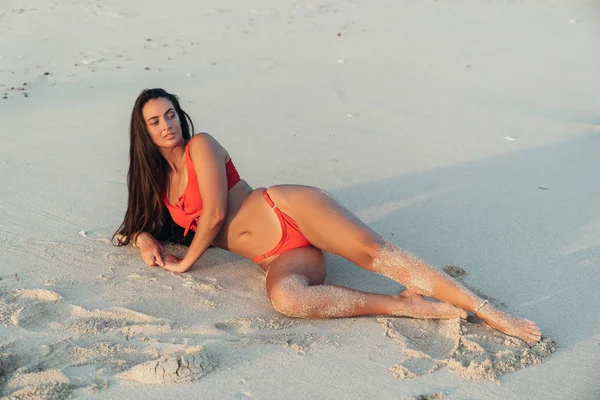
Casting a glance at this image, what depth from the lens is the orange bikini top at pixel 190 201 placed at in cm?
376

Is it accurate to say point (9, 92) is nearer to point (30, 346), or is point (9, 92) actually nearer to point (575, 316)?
point (30, 346)

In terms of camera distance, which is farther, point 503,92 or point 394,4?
point 394,4

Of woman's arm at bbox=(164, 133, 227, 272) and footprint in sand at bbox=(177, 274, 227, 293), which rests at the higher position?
woman's arm at bbox=(164, 133, 227, 272)

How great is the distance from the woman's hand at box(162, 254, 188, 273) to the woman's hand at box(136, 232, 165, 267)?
0.07 feet

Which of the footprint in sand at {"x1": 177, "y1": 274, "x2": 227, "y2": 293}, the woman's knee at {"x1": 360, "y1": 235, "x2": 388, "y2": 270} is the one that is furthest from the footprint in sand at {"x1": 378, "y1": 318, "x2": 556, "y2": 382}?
the footprint in sand at {"x1": 177, "y1": 274, "x2": 227, "y2": 293}

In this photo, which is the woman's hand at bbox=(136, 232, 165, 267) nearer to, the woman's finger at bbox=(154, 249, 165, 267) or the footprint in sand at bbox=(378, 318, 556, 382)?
the woman's finger at bbox=(154, 249, 165, 267)

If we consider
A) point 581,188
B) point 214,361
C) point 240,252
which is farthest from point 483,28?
point 214,361

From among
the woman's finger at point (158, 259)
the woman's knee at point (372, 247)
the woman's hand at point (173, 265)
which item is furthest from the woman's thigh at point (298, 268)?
the woman's finger at point (158, 259)

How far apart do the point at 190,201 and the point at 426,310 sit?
1.32 metres

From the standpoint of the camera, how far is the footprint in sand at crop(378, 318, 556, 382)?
296 cm

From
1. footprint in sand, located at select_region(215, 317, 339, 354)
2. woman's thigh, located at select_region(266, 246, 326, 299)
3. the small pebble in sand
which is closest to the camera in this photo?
footprint in sand, located at select_region(215, 317, 339, 354)

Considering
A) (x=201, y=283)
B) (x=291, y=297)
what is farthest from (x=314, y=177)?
(x=291, y=297)

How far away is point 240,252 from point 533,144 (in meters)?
2.89

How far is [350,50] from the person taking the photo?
7676mm
